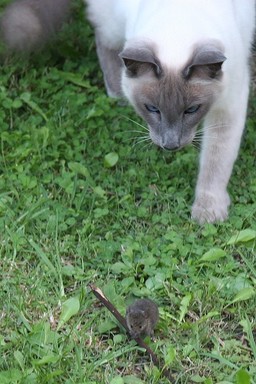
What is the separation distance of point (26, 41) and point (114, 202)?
49.6 inches

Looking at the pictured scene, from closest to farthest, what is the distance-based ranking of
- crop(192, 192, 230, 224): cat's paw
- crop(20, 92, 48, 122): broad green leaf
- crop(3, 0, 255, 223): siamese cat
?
crop(3, 0, 255, 223): siamese cat < crop(192, 192, 230, 224): cat's paw < crop(20, 92, 48, 122): broad green leaf

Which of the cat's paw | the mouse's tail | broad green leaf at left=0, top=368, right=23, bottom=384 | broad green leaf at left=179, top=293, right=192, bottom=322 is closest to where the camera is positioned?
broad green leaf at left=0, top=368, right=23, bottom=384

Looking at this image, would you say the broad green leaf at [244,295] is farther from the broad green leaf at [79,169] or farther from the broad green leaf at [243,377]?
the broad green leaf at [79,169]

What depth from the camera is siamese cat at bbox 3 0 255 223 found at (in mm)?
3539

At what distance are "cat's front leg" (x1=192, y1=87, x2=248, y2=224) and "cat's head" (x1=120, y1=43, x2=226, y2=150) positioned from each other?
8.2 inches

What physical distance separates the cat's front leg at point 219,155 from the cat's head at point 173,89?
0.68 feet

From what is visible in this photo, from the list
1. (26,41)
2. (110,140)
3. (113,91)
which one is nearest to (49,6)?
(26,41)

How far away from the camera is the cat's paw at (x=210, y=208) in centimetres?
384

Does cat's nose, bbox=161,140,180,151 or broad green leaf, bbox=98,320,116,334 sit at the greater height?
cat's nose, bbox=161,140,180,151

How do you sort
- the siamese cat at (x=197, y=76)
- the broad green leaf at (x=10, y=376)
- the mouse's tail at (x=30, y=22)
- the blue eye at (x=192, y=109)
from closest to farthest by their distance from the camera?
1. the broad green leaf at (x=10, y=376)
2. the siamese cat at (x=197, y=76)
3. the blue eye at (x=192, y=109)
4. the mouse's tail at (x=30, y=22)

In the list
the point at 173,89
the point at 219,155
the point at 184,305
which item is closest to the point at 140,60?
the point at 173,89

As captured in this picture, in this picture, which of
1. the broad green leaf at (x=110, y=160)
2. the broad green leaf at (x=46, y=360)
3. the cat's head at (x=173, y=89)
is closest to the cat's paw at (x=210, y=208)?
the cat's head at (x=173, y=89)

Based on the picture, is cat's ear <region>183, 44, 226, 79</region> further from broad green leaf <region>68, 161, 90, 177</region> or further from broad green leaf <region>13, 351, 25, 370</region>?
broad green leaf <region>13, 351, 25, 370</region>

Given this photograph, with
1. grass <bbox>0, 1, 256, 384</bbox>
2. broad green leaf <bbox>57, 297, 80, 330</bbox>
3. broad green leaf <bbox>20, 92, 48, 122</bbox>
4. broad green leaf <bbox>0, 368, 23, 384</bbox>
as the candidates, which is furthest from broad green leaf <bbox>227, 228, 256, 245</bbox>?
broad green leaf <bbox>20, 92, 48, 122</bbox>
